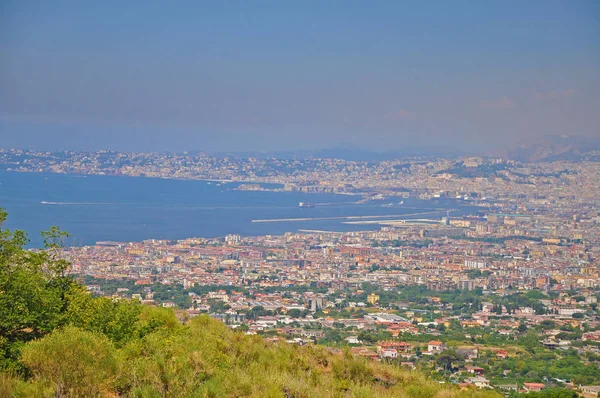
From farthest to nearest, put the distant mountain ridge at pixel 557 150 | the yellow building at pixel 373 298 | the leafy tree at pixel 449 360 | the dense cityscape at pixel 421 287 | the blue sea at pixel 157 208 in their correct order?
the distant mountain ridge at pixel 557 150 < the blue sea at pixel 157 208 < the yellow building at pixel 373 298 < the dense cityscape at pixel 421 287 < the leafy tree at pixel 449 360

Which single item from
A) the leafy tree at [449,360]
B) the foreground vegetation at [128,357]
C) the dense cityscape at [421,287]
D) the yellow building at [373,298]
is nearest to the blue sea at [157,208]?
the dense cityscape at [421,287]

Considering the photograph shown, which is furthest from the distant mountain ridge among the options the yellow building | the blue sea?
the yellow building

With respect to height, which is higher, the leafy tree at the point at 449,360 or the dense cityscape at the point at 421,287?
the leafy tree at the point at 449,360

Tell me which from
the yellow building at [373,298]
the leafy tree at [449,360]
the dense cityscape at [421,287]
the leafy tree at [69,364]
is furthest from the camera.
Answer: the yellow building at [373,298]

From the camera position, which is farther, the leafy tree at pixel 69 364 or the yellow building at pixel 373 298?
the yellow building at pixel 373 298

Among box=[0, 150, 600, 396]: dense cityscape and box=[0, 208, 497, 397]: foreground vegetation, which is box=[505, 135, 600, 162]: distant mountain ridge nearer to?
box=[0, 150, 600, 396]: dense cityscape

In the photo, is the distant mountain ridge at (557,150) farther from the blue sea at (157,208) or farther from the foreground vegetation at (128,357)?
the foreground vegetation at (128,357)

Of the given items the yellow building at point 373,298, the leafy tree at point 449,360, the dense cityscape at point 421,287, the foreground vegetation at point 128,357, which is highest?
the foreground vegetation at point 128,357
